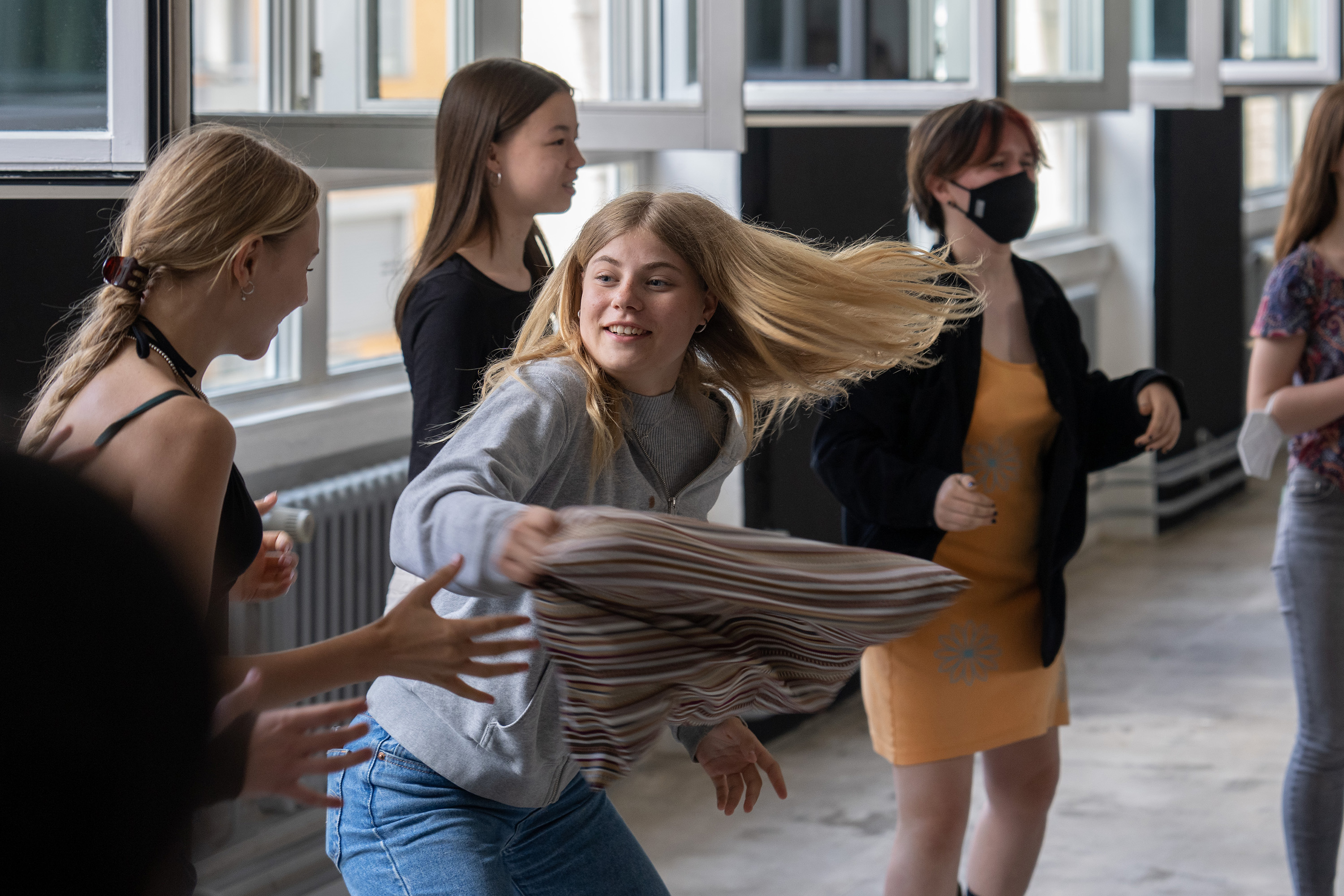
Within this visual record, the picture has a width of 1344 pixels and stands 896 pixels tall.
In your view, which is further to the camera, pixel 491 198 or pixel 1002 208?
pixel 1002 208

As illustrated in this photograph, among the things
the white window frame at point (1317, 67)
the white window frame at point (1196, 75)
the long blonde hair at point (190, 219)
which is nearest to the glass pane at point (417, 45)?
the long blonde hair at point (190, 219)

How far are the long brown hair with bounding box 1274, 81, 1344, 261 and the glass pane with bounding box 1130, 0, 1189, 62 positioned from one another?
10.4ft

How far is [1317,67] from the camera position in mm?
6129

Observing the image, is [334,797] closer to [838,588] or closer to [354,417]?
[838,588]

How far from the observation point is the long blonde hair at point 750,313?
1595mm

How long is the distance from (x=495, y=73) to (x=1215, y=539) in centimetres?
498

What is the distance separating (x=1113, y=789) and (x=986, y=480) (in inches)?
68.4

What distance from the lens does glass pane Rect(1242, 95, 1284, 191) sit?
27.7 ft

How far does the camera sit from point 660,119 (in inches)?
111

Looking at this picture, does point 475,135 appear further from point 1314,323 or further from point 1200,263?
point 1200,263

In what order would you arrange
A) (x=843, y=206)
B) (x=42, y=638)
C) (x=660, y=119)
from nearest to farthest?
(x=42, y=638) < (x=660, y=119) < (x=843, y=206)

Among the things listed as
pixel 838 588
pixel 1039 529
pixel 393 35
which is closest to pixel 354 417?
pixel 393 35

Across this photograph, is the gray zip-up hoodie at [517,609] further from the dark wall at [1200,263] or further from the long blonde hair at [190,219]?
the dark wall at [1200,263]

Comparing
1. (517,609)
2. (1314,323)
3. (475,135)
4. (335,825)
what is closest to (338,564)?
(475,135)
